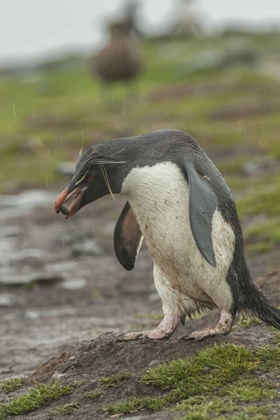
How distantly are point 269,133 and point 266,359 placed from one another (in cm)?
1985

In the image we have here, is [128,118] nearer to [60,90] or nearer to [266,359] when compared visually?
[60,90]

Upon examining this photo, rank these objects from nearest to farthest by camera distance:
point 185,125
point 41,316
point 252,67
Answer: point 41,316
point 185,125
point 252,67

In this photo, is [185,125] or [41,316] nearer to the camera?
[41,316]

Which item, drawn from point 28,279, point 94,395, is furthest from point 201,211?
point 28,279

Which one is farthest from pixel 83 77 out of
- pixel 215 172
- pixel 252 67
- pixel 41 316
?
pixel 215 172

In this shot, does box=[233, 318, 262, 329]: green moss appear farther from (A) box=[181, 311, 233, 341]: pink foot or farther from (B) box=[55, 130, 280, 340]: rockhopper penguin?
(A) box=[181, 311, 233, 341]: pink foot

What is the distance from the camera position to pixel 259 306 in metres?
5.81

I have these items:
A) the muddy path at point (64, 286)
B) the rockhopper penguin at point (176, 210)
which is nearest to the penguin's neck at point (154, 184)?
the rockhopper penguin at point (176, 210)

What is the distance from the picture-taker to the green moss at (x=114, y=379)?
5328mm

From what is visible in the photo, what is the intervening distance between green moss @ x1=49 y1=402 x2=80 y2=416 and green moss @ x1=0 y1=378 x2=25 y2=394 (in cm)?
101

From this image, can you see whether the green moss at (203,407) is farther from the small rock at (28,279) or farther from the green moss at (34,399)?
the small rock at (28,279)

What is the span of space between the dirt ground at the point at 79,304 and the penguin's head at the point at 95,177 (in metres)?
1.09

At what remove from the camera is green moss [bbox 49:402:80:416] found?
5.12 meters

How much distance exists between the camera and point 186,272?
17.6 ft
